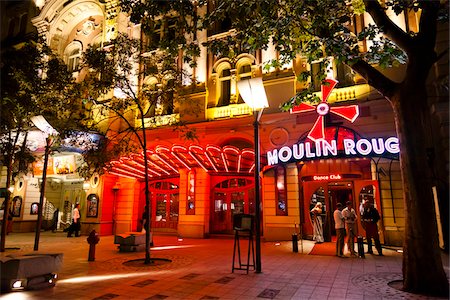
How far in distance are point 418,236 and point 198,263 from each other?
5.65m

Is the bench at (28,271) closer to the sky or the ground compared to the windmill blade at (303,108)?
closer to the ground

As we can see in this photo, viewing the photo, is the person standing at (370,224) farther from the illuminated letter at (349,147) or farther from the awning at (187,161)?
the awning at (187,161)

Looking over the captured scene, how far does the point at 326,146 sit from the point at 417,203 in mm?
4991

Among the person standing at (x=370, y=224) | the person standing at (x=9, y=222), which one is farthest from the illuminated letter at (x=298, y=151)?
the person standing at (x=9, y=222)

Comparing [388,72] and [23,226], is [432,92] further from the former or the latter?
[23,226]

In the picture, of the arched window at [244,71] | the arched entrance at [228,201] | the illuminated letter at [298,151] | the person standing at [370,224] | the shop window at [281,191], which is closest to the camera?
the person standing at [370,224]

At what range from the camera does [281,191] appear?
13.8 metres

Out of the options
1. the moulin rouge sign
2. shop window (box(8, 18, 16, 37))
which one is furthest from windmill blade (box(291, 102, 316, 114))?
shop window (box(8, 18, 16, 37))

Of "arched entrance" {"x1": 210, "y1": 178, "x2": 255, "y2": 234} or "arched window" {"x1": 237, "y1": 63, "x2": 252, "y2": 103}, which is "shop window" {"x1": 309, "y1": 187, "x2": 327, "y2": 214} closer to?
"arched entrance" {"x1": 210, "y1": 178, "x2": 255, "y2": 234}

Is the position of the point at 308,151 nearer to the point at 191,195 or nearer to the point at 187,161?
the point at 187,161

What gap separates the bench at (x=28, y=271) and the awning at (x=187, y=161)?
522 cm

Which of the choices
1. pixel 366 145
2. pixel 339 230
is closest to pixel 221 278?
pixel 339 230

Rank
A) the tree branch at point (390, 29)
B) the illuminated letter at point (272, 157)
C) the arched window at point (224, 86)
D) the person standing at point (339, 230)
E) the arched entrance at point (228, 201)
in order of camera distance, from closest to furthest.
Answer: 1. the tree branch at point (390, 29)
2. the person standing at point (339, 230)
3. the illuminated letter at point (272, 157)
4. the arched entrance at point (228, 201)
5. the arched window at point (224, 86)

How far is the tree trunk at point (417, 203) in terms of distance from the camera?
5793 mm
